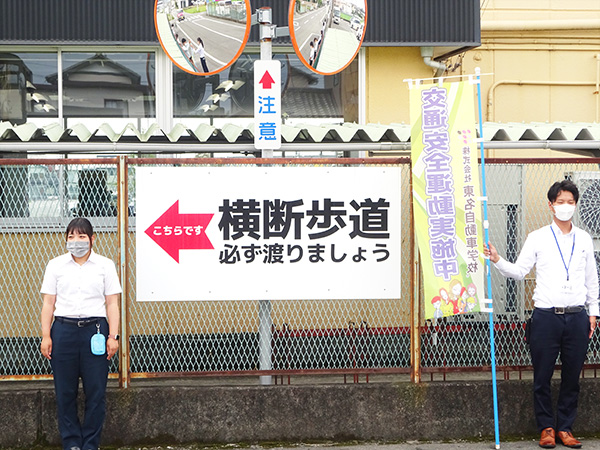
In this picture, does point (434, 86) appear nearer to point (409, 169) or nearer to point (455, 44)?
point (409, 169)

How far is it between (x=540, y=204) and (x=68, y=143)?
3.97 meters

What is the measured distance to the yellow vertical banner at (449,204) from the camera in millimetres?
5691

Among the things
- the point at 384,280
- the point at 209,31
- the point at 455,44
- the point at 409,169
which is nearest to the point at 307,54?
the point at 209,31

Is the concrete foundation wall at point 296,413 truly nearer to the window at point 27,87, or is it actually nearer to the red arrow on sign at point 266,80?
the red arrow on sign at point 266,80

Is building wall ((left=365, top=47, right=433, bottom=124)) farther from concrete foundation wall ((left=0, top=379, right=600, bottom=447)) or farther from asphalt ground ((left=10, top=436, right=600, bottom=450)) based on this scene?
asphalt ground ((left=10, top=436, right=600, bottom=450))

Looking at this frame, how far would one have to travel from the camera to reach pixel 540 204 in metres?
6.99

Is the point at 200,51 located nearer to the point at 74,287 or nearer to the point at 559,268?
the point at 74,287

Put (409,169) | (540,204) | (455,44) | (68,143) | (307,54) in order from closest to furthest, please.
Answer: (307,54) < (409,169) < (68,143) < (540,204) < (455,44)

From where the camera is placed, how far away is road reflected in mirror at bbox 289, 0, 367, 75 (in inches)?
218

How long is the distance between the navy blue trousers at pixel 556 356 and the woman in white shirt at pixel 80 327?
2.92 m

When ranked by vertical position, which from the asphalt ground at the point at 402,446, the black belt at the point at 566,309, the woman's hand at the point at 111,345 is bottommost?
the asphalt ground at the point at 402,446

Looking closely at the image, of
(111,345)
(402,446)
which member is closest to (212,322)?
(111,345)

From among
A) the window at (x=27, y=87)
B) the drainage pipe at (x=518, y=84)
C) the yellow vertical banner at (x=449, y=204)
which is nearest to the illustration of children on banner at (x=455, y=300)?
the yellow vertical banner at (x=449, y=204)

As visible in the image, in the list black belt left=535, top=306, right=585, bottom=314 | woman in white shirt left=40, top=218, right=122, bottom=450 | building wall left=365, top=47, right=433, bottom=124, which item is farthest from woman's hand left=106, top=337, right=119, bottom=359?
building wall left=365, top=47, right=433, bottom=124
